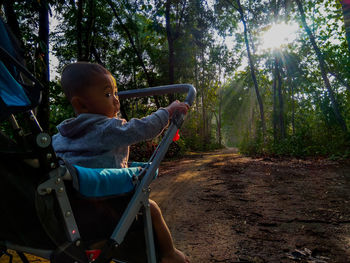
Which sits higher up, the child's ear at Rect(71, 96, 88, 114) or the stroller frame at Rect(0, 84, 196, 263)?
the child's ear at Rect(71, 96, 88, 114)

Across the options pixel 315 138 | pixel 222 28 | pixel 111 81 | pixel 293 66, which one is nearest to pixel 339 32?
pixel 293 66

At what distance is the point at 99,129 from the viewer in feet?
4.55

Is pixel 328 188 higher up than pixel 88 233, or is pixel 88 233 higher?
pixel 88 233

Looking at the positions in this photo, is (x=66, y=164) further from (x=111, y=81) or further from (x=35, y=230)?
(x=111, y=81)

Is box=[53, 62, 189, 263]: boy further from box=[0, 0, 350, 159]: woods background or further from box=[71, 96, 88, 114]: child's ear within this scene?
box=[0, 0, 350, 159]: woods background

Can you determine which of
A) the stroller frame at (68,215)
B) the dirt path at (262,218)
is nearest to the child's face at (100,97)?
the stroller frame at (68,215)

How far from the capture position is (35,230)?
3.60ft

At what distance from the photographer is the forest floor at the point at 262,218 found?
82.1 inches

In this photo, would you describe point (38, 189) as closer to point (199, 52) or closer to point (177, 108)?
point (177, 108)

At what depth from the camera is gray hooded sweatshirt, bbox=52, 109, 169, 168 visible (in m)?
1.39

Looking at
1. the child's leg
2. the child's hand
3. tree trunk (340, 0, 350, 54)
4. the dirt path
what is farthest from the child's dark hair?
tree trunk (340, 0, 350, 54)

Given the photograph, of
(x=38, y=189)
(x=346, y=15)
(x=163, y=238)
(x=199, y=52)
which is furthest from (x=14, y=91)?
(x=199, y=52)

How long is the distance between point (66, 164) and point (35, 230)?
1.03 ft

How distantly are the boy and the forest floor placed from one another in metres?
0.84
